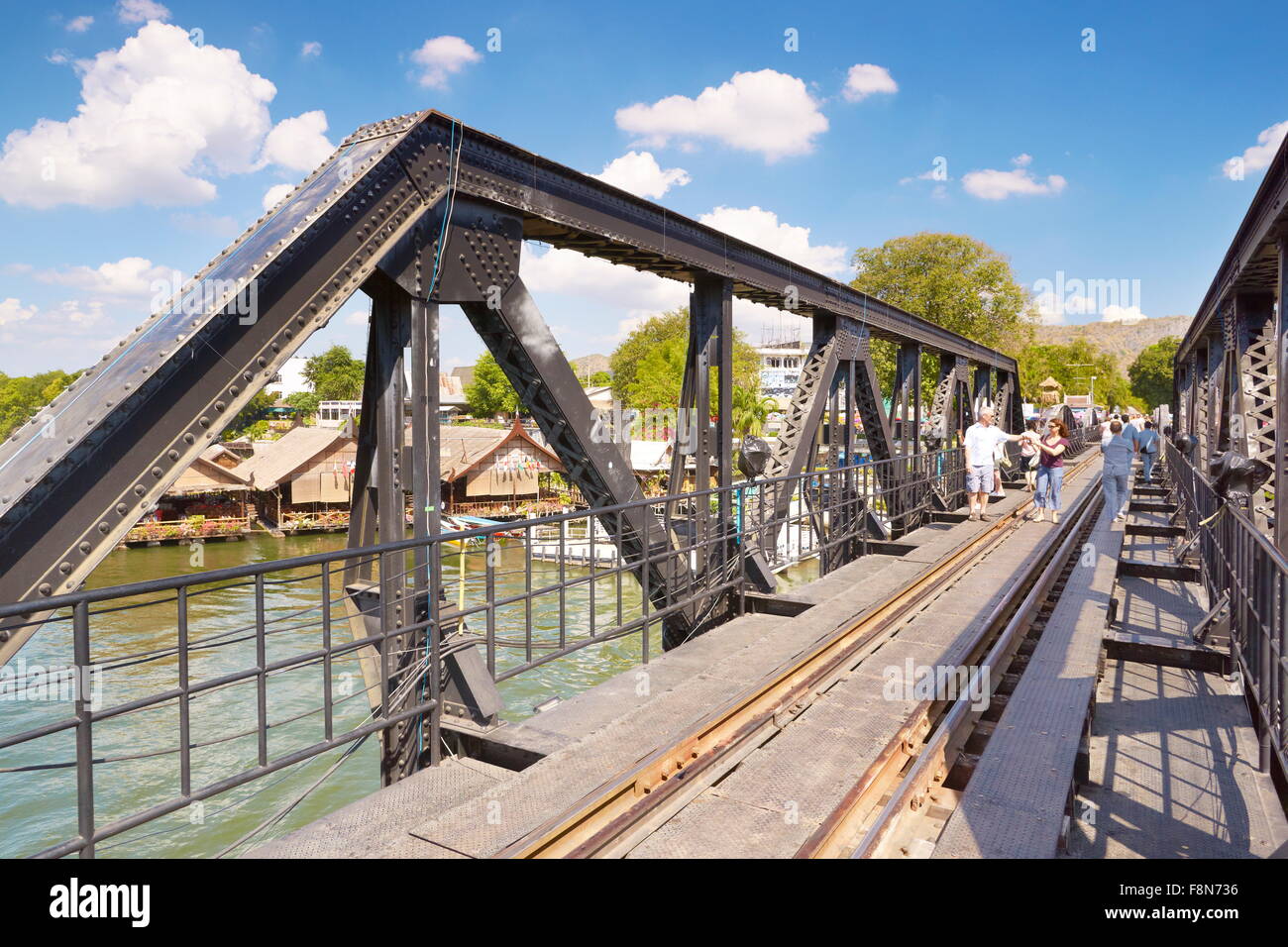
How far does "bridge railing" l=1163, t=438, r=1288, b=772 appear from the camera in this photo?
4.53 m

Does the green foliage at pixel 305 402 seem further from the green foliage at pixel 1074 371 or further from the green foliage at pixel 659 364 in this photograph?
the green foliage at pixel 1074 371

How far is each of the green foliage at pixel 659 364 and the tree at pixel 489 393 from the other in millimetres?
13148

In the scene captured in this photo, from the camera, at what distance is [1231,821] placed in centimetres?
442

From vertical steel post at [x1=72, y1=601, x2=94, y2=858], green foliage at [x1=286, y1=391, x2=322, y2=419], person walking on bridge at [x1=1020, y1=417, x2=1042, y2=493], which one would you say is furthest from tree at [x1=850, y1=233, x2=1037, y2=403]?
green foliage at [x1=286, y1=391, x2=322, y2=419]

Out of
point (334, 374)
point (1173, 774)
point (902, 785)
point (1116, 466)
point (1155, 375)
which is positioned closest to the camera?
point (902, 785)

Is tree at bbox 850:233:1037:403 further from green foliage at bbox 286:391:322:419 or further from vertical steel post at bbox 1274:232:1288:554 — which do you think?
green foliage at bbox 286:391:322:419

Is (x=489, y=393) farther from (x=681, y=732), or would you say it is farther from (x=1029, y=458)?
(x=681, y=732)

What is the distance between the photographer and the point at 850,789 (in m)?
4.26

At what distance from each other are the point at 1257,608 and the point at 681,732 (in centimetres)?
404

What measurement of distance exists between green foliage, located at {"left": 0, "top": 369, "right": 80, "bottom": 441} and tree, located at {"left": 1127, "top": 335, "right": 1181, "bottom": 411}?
457 ft

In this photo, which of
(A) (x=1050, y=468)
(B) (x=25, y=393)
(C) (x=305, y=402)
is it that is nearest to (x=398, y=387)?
(A) (x=1050, y=468)

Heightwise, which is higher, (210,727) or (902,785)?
(902,785)

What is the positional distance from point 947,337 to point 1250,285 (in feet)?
21.1
